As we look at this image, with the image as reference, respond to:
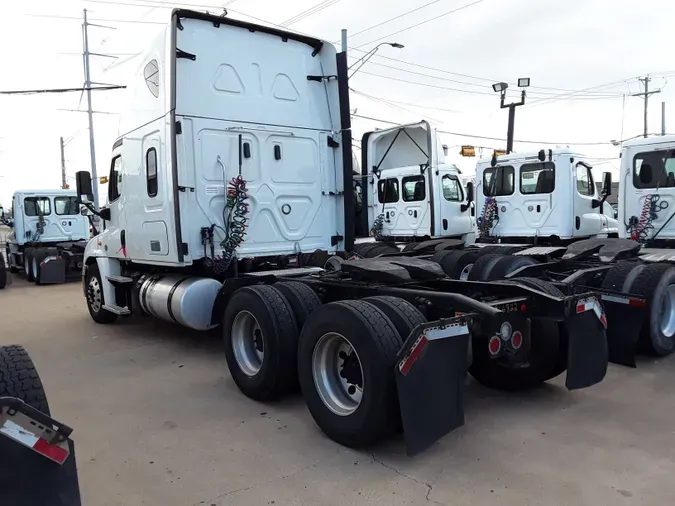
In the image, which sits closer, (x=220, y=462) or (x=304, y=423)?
(x=220, y=462)

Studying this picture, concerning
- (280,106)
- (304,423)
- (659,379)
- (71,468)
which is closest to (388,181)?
(280,106)

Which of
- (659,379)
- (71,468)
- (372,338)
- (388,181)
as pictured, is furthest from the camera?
(388,181)

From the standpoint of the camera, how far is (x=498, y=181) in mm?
12086

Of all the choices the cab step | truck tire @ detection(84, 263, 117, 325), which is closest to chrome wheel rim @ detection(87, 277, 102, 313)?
truck tire @ detection(84, 263, 117, 325)

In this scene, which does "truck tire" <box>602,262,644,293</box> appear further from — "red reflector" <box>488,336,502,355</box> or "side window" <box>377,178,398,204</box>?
"side window" <box>377,178,398,204</box>

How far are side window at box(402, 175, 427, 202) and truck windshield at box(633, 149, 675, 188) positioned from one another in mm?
4544

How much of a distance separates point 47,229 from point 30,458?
16681mm

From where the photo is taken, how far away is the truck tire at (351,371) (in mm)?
3549

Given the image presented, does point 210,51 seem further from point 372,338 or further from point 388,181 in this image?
point 388,181

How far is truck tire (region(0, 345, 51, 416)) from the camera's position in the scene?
239 centimetres

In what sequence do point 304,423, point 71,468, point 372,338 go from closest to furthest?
point 71,468 → point 372,338 → point 304,423

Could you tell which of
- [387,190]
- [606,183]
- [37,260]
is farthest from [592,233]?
[37,260]

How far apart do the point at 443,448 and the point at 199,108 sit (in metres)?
4.40

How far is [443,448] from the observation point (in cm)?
389
